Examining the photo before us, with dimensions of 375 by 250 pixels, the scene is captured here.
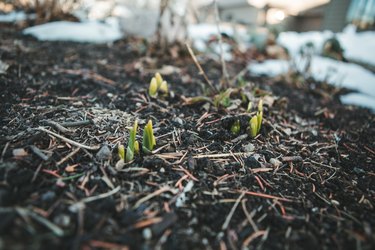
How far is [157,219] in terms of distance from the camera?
90 cm

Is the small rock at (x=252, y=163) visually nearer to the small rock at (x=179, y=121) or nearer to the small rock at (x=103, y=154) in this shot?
the small rock at (x=179, y=121)

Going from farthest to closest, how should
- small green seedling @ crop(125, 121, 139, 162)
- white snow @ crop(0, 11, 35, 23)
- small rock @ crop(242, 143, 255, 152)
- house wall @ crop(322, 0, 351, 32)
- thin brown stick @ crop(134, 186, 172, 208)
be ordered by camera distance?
1. house wall @ crop(322, 0, 351, 32)
2. white snow @ crop(0, 11, 35, 23)
3. small rock @ crop(242, 143, 255, 152)
4. small green seedling @ crop(125, 121, 139, 162)
5. thin brown stick @ crop(134, 186, 172, 208)

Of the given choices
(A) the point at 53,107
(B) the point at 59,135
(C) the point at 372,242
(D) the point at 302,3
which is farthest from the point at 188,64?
(D) the point at 302,3

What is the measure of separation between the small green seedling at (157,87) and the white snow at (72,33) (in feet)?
8.45

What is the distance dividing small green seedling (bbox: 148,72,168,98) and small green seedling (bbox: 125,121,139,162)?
78 cm

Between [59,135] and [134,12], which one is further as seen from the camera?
[134,12]

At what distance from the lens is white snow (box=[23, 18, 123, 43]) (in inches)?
144

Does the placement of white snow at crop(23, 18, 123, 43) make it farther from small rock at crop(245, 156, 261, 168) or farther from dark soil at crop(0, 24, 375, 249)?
small rock at crop(245, 156, 261, 168)

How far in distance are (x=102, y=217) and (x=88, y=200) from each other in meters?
0.11

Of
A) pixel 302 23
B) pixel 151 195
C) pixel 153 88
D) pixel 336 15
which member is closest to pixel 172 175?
pixel 151 195

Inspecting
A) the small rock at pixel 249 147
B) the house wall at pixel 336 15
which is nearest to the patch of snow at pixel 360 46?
the house wall at pixel 336 15

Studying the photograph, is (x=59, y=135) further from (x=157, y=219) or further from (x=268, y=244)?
(x=268, y=244)

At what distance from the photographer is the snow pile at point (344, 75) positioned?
2.86m

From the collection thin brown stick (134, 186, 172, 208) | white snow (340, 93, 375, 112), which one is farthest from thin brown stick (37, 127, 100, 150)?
white snow (340, 93, 375, 112)
